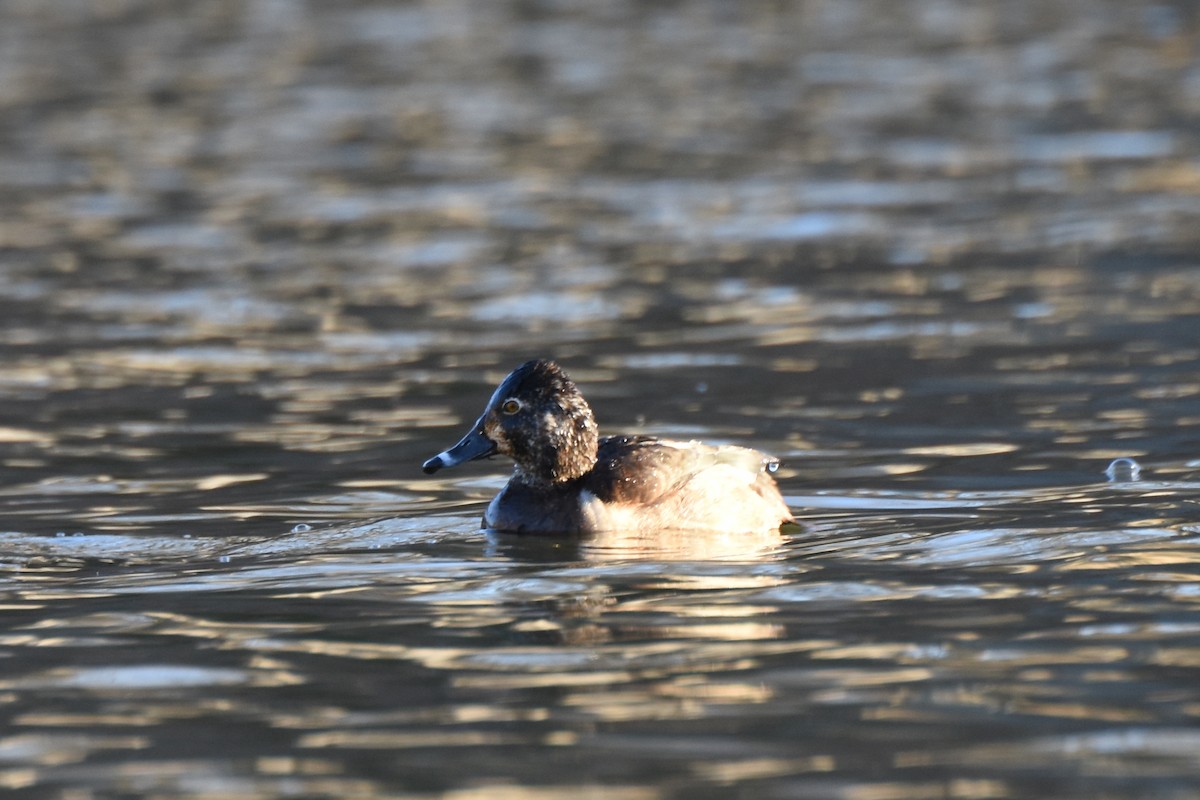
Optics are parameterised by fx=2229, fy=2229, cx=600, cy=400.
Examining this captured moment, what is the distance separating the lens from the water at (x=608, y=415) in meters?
7.23

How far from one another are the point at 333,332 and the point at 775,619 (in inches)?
371

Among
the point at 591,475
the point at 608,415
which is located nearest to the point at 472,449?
the point at 591,475

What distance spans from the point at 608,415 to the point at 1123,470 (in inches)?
147

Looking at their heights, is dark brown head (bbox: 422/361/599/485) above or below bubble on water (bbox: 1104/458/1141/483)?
above

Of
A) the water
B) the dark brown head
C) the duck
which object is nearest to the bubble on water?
the water

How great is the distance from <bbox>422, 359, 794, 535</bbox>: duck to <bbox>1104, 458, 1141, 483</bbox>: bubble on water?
Result: 181 cm

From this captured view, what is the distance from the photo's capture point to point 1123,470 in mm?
11688

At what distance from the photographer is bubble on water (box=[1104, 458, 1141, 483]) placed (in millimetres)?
11484

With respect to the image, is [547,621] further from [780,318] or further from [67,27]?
[67,27]

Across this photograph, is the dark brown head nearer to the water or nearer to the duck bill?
the duck bill

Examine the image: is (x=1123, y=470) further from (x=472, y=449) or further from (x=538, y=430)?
(x=472, y=449)

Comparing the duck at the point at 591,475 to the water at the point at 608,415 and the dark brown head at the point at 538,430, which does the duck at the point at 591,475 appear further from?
the water at the point at 608,415

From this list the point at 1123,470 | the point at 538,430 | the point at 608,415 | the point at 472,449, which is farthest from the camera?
the point at 608,415

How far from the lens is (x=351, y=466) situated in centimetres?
1289
